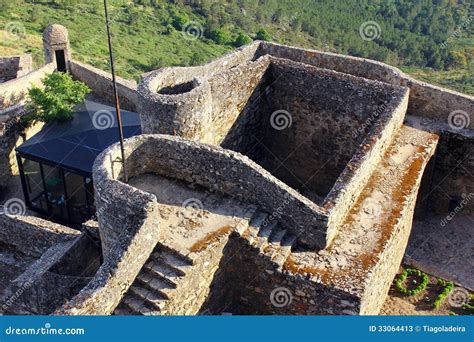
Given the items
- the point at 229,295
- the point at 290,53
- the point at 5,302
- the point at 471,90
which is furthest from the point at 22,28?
the point at 471,90

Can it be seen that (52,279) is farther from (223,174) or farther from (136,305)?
(223,174)

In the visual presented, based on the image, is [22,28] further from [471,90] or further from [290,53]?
[471,90]

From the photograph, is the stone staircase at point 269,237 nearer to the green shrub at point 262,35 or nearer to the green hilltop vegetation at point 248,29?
the green hilltop vegetation at point 248,29

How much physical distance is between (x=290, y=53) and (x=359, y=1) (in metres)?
50.8

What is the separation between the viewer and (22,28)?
3712 centimetres

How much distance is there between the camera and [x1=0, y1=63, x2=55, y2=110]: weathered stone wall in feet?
68.6
